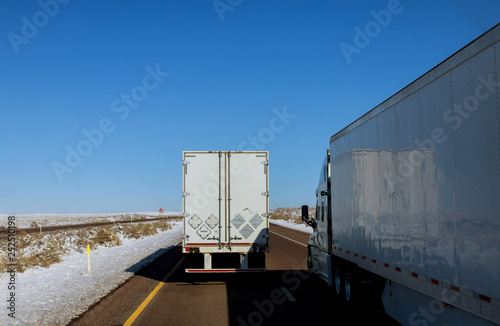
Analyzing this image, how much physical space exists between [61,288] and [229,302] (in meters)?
5.04

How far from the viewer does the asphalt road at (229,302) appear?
26.7ft

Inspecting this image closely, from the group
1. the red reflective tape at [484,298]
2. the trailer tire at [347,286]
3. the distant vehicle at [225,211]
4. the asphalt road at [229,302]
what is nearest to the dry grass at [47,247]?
the asphalt road at [229,302]

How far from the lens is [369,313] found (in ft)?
27.9

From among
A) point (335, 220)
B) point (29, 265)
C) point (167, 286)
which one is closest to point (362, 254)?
point (335, 220)

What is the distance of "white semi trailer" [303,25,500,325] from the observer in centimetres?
398

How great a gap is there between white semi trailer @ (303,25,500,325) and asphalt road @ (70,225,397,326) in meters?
1.23

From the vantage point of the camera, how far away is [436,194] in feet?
16.1

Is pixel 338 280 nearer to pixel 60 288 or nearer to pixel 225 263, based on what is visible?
pixel 225 263

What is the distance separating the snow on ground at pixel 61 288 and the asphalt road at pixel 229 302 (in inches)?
17.8

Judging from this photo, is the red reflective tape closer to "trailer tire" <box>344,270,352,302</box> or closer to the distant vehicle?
"trailer tire" <box>344,270,352,302</box>

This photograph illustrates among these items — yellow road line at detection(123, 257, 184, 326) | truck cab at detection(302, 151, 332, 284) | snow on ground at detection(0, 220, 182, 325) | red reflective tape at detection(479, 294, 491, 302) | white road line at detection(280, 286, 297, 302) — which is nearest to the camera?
red reflective tape at detection(479, 294, 491, 302)

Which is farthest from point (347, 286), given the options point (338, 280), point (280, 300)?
point (280, 300)

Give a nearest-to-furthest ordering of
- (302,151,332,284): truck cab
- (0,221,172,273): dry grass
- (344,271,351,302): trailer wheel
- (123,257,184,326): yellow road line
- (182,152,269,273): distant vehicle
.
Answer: (123,257,184,326): yellow road line
(344,271,351,302): trailer wheel
(302,151,332,284): truck cab
(182,152,269,273): distant vehicle
(0,221,172,273): dry grass

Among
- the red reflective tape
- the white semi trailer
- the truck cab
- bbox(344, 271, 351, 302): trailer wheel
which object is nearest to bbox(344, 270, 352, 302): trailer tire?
bbox(344, 271, 351, 302): trailer wheel
